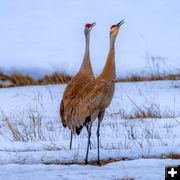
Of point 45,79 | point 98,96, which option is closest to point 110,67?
point 98,96

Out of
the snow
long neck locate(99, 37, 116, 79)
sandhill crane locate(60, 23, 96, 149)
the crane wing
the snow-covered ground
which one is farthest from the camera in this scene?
sandhill crane locate(60, 23, 96, 149)

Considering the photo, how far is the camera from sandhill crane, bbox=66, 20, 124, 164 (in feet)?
13.6

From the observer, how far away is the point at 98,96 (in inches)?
163

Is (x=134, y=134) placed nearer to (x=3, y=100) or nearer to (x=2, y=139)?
(x=2, y=139)

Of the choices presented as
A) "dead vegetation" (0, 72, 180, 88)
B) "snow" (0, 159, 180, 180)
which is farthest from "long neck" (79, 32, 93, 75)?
"dead vegetation" (0, 72, 180, 88)

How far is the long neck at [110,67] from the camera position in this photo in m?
4.26

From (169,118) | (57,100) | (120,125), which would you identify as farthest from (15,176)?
(57,100)

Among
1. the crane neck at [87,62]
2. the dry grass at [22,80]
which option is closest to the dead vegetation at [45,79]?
the dry grass at [22,80]

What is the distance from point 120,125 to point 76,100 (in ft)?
7.12

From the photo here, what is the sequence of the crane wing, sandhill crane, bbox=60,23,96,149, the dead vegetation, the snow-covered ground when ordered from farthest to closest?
the dead vegetation, sandhill crane, bbox=60,23,96,149, the crane wing, the snow-covered ground

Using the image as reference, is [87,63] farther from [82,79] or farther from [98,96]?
[98,96]

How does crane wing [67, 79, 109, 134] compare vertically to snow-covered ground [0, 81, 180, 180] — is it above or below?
above

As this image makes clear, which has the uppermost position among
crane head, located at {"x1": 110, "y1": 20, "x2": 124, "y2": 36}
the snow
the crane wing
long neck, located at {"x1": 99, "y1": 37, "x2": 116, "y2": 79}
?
crane head, located at {"x1": 110, "y1": 20, "x2": 124, "y2": 36}

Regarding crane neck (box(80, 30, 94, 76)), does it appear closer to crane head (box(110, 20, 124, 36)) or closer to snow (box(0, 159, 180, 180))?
crane head (box(110, 20, 124, 36))
